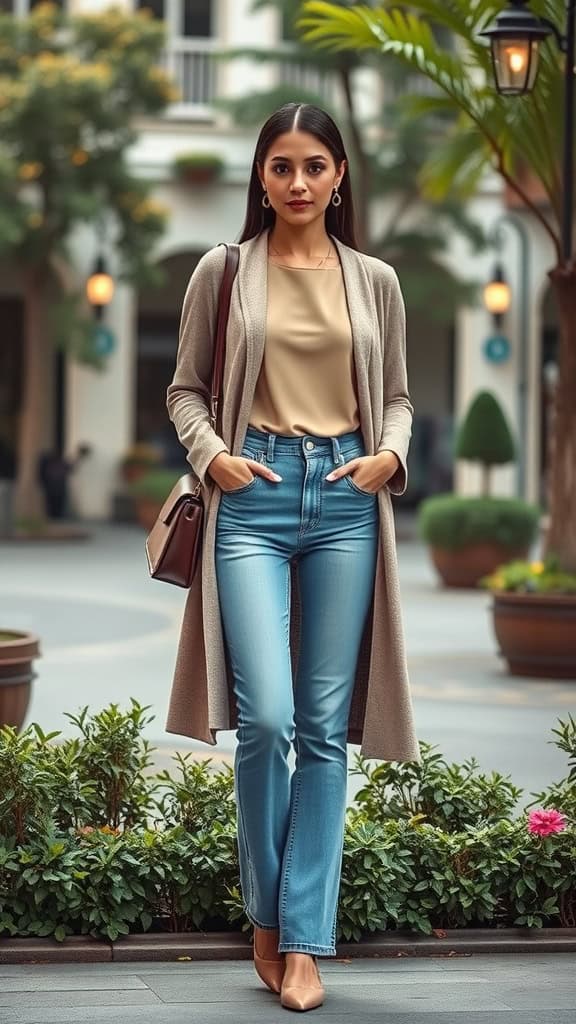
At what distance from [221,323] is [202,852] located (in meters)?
1.41

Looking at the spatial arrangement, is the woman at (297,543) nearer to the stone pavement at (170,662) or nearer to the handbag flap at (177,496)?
the handbag flap at (177,496)

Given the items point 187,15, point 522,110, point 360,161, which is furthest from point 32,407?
point 522,110

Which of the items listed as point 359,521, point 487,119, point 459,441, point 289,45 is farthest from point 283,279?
point 289,45

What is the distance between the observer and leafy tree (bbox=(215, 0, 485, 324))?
24.6 metres

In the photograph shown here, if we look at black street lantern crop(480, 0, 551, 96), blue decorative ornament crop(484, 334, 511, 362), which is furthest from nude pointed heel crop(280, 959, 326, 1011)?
blue decorative ornament crop(484, 334, 511, 362)

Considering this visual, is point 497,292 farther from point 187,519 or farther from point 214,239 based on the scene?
point 187,519

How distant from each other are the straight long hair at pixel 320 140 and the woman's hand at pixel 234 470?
600mm

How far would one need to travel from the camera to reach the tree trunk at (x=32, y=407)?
25.0m

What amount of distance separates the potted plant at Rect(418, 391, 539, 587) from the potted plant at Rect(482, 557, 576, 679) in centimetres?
636

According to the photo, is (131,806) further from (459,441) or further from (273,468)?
(459,441)

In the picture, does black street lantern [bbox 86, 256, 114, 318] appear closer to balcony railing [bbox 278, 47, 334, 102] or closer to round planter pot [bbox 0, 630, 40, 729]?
balcony railing [bbox 278, 47, 334, 102]

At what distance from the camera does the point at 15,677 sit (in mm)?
7469

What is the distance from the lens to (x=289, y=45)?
28.1 m

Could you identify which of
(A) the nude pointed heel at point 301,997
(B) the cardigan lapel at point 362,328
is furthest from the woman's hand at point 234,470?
(A) the nude pointed heel at point 301,997
